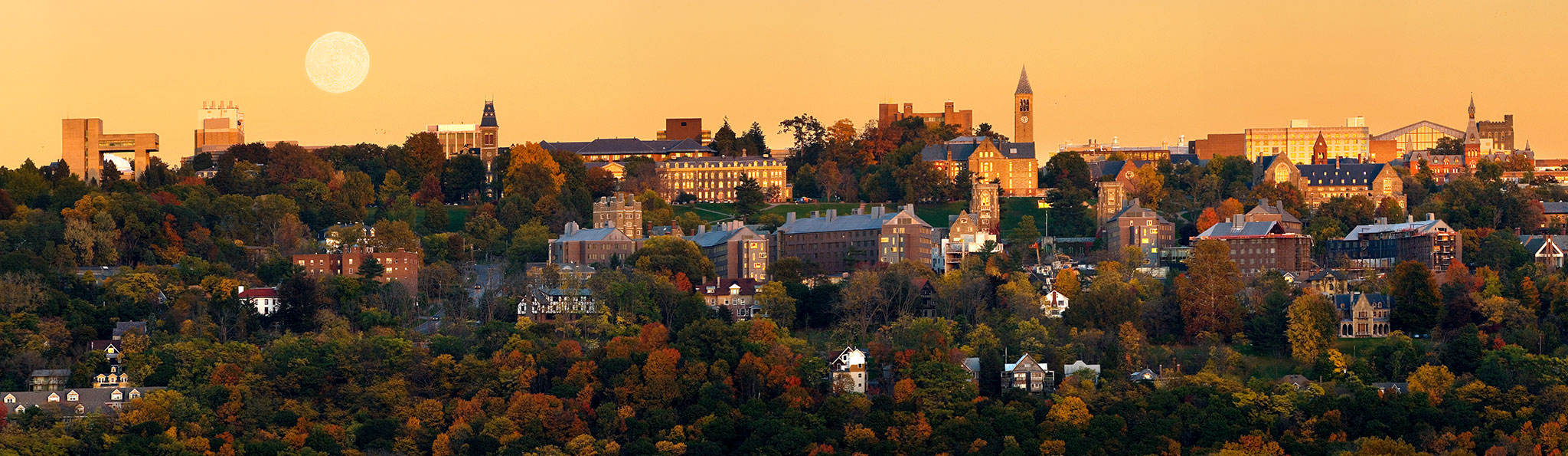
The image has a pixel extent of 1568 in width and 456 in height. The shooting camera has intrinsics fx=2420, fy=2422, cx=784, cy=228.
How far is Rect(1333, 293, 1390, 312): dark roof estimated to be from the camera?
77.7 metres

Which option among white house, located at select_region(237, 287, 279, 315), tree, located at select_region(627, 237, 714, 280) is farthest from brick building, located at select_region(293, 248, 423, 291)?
tree, located at select_region(627, 237, 714, 280)

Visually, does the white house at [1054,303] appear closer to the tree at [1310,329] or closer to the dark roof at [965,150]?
the tree at [1310,329]

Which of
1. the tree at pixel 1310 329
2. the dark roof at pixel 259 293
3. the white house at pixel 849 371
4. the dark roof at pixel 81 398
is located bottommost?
the dark roof at pixel 81 398

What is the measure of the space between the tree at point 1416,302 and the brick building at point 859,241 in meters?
19.0

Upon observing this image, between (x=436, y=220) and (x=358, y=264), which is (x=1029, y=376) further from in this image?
(x=436, y=220)

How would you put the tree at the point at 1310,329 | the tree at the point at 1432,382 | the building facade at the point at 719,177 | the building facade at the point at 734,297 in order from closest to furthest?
the tree at the point at 1432,382
the tree at the point at 1310,329
the building facade at the point at 734,297
the building facade at the point at 719,177

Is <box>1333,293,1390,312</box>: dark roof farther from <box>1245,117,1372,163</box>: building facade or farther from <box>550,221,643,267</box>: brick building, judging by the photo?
<box>1245,117,1372,163</box>: building facade

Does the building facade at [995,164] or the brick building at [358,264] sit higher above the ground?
the building facade at [995,164]

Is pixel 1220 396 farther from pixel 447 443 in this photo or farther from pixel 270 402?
pixel 270 402

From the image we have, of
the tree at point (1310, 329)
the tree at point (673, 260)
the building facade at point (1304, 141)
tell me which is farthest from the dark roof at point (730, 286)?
the building facade at point (1304, 141)

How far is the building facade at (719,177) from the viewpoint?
4368 inches

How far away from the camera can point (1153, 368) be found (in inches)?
2864

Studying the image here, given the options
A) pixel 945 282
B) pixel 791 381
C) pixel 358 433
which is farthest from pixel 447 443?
pixel 945 282

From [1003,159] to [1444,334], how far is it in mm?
37319
